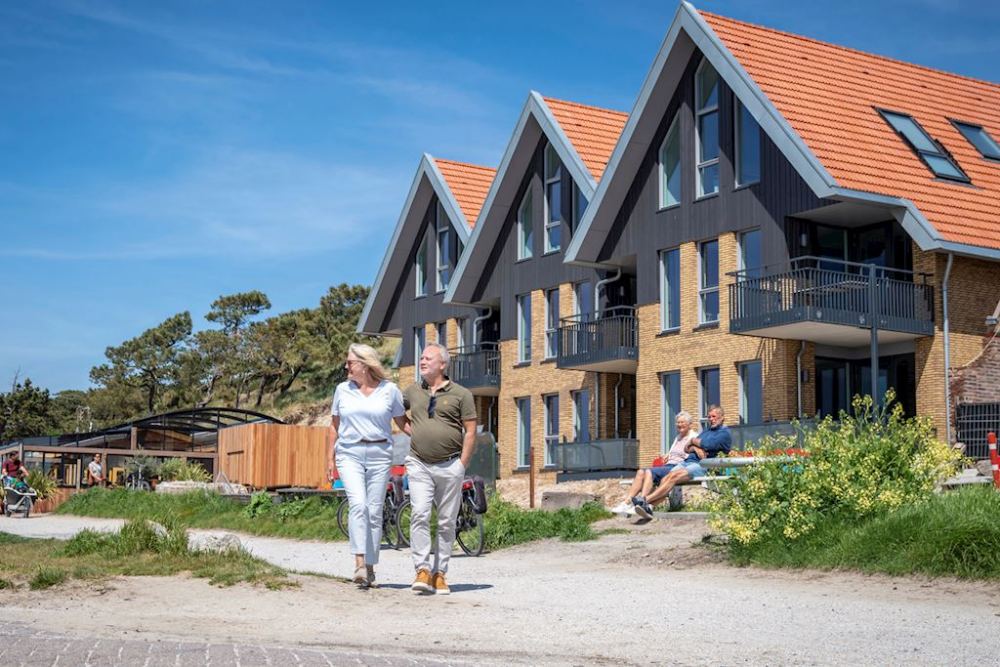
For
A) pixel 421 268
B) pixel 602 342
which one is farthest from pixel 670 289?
pixel 421 268

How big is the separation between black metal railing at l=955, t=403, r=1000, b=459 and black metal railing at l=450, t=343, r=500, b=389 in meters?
15.2

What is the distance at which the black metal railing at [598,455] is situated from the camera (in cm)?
3447

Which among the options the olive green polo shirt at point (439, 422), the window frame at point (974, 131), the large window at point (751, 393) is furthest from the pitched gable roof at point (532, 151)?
the olive green polo shirt at point (439, 422)

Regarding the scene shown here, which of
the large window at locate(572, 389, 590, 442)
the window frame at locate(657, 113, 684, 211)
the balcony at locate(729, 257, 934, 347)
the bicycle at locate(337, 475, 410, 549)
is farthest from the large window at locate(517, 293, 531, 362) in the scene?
the bicycle at locate(337, 475, 410, 549)

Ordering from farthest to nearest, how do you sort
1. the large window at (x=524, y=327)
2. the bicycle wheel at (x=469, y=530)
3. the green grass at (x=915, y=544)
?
the large window at (x=524, y=327), the bicycle wheel at (x=469, y=530), the green grass at (x=915, y=544)

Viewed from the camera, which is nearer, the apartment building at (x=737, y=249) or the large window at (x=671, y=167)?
→ the apartment building at (x=737, y=249)

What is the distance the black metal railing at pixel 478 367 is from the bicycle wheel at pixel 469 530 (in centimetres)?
2322

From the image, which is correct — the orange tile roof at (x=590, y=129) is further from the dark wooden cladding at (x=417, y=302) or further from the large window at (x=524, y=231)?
the dark wooden cladding at (x=417, y=302)

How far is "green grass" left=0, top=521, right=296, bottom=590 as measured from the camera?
12242mm

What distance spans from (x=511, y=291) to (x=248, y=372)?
4534cm

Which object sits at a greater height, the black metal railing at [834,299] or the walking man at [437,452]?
the black metal railing at [834,299]

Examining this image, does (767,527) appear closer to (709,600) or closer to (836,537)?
(836,537)

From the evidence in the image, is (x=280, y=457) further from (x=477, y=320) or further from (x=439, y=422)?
(x=439, y=422)

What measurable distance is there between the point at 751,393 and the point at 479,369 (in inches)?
472
